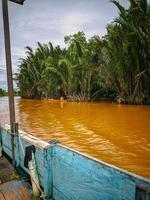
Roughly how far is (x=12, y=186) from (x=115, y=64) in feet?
48.9

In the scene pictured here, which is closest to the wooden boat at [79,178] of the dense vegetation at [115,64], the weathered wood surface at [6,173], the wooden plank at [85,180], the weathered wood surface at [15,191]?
the wooden plank at [85,180]

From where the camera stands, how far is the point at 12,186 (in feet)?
11.7

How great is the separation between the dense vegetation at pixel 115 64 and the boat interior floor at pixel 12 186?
1239cm

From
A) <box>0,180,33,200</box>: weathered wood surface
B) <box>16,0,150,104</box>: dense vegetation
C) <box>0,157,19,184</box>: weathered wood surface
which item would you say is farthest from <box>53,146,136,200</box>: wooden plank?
<box>16,0,150,104</box>: dense vegetation

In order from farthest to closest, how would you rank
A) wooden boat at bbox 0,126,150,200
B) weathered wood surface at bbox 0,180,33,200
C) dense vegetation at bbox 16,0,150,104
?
dense vegetation at bbox 16,0,150,104 → weathered wood surface at bbox 0,180,33,200 → wooden boat at bbox 0,126,150,200

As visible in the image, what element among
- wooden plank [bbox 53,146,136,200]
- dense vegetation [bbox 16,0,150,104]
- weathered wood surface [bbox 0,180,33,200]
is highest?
dense vegetation [bbox 16,0,150,104]

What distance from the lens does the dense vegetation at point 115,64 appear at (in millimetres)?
15188

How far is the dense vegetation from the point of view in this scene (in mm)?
15188

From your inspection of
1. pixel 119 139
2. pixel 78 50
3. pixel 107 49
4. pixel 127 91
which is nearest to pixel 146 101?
pixel 127 91

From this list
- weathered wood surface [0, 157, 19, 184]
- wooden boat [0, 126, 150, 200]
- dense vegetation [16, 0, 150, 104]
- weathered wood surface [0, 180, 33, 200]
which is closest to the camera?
wooden boat [0, 126, 150, 200]

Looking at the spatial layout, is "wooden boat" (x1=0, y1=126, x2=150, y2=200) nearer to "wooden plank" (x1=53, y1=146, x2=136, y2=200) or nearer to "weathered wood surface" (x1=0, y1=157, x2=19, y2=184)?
"wooden plank" (x1=53, y1=146, x2=136, y2=200)

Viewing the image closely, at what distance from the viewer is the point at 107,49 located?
17.2 meters

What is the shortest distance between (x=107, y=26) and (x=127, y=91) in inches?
190

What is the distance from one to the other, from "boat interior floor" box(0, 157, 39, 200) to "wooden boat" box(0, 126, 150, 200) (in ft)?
0.93
